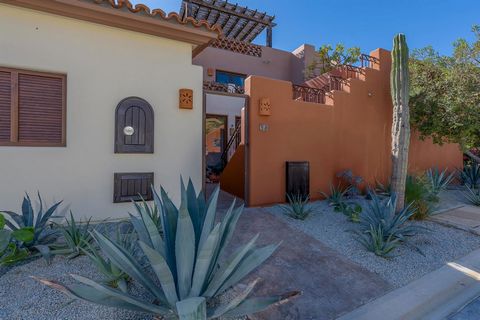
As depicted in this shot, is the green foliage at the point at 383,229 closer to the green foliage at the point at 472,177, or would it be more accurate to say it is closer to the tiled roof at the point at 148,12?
the tiled roof at the point at 148,12

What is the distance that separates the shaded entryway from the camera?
2.56 meters

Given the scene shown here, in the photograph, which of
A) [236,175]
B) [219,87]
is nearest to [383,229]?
[236,175]

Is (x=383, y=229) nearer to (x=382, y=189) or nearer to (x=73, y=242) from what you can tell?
(x=382, y=189)

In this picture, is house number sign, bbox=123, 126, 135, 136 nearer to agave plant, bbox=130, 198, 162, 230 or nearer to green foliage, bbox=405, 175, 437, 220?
agave plant, bbox=130, 198, 162, 230

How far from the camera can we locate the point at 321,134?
680 cm

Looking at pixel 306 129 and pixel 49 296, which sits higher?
pixel 306 129

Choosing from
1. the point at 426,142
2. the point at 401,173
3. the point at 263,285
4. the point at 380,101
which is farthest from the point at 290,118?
the point at 426,142

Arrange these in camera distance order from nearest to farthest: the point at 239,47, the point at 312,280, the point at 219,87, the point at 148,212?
the point at 148,212 → the point at 312,280 → the point at 219,87 → the point at 239,47

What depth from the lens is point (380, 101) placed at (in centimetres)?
792

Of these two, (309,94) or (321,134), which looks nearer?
(321,134)

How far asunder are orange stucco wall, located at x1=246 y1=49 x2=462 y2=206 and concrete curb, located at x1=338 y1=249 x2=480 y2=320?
135 inches

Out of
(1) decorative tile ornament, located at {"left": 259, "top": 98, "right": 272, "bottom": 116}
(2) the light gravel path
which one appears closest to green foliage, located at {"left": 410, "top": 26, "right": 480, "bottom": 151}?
(1) decorative tile ornament, located at {"left": 259, "top": 98, "right": 272, "bottom": 116}

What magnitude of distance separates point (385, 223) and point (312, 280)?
1.84 meters

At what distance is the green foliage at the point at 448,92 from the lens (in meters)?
6.67
